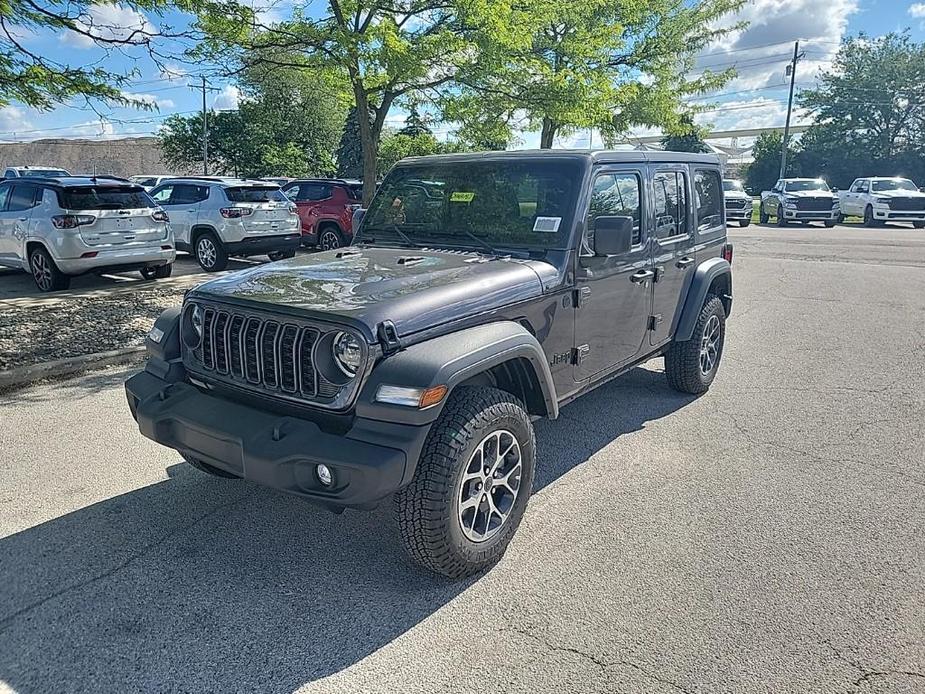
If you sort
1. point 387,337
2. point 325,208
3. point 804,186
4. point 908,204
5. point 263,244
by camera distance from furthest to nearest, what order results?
point 804,186
point 908,204
point 325,208
point 263,244
point 387,337

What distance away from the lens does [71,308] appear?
28.2 feet

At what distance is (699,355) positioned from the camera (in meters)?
5.66

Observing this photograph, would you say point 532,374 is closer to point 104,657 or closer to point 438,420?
point 438,420

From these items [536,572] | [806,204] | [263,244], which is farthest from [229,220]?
[806,204]

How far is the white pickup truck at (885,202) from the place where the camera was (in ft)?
78.3

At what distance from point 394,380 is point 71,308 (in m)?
7.28

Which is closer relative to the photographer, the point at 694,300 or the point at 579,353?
the point at 579,353

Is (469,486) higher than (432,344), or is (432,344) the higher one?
(432,344)

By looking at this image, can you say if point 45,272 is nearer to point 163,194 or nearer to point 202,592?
point 163,194

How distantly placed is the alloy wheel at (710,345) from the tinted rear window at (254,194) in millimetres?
9320

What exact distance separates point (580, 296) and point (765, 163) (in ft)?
175

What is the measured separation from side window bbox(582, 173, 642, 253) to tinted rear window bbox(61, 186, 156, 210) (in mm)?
8293

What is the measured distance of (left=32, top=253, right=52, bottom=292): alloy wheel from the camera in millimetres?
10102

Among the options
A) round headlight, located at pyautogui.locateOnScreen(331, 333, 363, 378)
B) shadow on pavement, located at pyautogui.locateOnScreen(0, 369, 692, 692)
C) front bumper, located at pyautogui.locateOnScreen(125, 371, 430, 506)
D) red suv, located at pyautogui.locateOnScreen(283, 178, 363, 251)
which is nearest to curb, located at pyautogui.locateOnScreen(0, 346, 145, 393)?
shadow on pavement, located at pyautogui.locateOnScreen(0, 369, 692, 692)
